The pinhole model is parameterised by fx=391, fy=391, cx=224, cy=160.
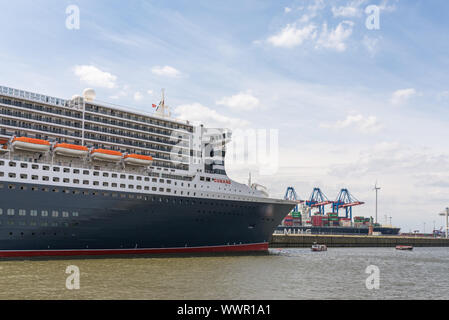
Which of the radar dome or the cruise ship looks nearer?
the cruise ship

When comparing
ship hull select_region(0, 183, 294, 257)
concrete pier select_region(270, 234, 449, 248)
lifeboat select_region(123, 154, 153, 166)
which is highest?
lifeboat select_region(123, 154, 153, 166)

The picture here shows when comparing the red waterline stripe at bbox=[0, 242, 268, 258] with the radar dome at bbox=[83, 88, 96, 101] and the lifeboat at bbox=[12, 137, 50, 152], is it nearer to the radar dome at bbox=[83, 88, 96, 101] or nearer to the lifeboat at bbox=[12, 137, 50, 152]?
the lifeboat at bbox=[12, 137, 50, 152]

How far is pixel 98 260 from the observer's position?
31047 mm

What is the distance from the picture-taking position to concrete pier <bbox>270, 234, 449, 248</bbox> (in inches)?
2908

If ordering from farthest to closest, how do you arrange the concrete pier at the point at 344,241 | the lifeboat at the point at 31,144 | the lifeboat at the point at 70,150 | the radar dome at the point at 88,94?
the concrete pier at the point at 344,241
the radar dome at the point at 88,94
the lifeboat at the point at 70,150
the lifeboat at the point at 31,144

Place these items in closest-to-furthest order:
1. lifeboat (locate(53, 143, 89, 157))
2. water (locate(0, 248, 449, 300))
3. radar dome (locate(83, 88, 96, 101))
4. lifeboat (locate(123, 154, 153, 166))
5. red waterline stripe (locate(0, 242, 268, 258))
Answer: water (locate(0, 248, 449, 300)) → red waterline stripe (locate(0, 242, 268, 258)) → lifeboat (locate(53, 143, 89, 157)) → lifeboat (locate(123, 154, 153, 166)) → radar dome (locate(83, 88, 96, 101))

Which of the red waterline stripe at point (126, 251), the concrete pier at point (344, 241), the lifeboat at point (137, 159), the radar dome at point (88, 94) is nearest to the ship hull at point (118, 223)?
the red waterline stripe at point (126, 251)

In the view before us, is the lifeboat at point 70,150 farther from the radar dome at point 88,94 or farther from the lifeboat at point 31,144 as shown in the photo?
the radar dome at point 88,94

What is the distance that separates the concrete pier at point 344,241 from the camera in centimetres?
7388

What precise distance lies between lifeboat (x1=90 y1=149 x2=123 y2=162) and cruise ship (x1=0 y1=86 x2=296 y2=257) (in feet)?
0.30

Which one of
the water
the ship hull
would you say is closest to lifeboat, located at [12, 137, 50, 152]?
the ship hull

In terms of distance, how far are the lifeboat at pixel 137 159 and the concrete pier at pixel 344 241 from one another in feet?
125
